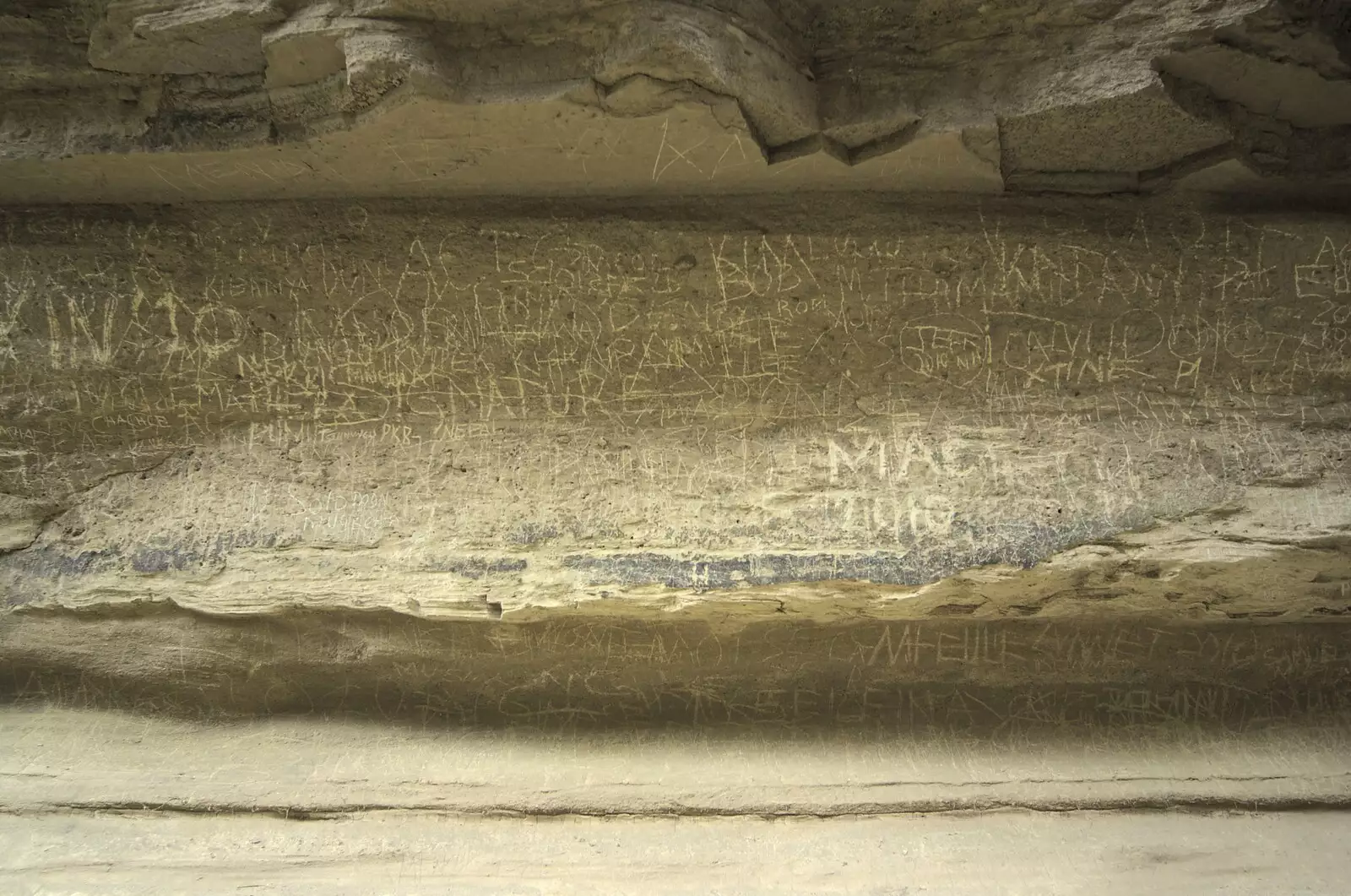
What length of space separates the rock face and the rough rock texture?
14 mm

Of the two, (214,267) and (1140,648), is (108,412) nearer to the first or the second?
(214,267)

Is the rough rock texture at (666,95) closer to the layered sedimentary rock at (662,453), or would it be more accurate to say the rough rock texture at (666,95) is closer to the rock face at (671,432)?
the rock face at (671,432)

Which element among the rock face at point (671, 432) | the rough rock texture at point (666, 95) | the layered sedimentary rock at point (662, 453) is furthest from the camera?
the layered sedimentary rock at point (662, 453)

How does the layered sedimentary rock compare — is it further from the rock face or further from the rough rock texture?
the rough rock texture

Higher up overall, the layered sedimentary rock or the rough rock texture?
the rough rock texture

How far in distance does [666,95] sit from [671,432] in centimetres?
102

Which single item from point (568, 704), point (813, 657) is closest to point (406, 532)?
point (568, 704)

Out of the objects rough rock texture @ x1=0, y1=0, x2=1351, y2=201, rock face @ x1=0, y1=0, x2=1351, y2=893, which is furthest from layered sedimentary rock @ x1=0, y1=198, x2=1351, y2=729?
rough rock texture @ x1=0, y1=0, x2=1351, y2=201

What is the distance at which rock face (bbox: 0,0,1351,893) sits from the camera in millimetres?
2520

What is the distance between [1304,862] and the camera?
2.47m

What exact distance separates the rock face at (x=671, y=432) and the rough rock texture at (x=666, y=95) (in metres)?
0.01

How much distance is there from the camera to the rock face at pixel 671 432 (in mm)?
2520

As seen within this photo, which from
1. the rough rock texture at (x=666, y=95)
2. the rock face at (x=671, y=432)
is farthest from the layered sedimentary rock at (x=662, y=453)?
the rough rock texture at (x=666, y=95)

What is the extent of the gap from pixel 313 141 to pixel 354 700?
1.69 meters
